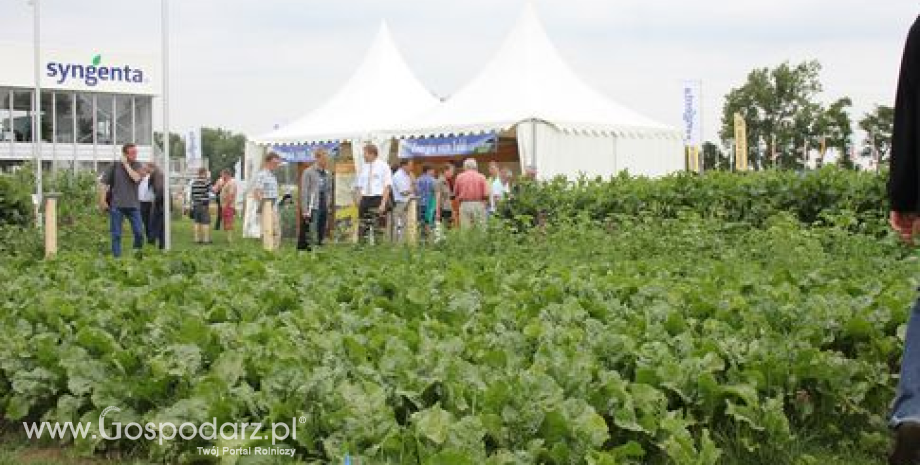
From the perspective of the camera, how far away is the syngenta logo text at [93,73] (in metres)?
45.3

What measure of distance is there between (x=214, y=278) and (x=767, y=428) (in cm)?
407

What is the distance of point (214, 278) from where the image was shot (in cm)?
712

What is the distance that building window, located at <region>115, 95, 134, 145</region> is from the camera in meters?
47.8

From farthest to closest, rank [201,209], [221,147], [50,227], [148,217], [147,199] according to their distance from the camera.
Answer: [221,147] < [201,209] < [148,217] < [147,199] < [50,227]

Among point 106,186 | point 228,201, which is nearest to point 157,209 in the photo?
point 106,186

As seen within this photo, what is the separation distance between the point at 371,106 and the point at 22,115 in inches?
987

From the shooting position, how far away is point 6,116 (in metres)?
44.3

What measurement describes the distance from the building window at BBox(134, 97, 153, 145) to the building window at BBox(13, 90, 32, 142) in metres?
4.66

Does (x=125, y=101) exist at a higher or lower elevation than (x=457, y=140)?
higher

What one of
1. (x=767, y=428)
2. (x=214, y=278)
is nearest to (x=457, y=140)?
(x=214, y=278)

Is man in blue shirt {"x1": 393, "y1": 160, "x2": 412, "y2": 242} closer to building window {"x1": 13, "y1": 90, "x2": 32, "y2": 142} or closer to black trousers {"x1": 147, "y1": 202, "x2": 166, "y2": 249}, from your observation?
black trousers {"x1": 147, "y1": 202, "x2": 166, "y2": 249}

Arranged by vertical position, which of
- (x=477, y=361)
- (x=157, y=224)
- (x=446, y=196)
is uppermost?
(x=446, y=196)

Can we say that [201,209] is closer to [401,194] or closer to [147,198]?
[147,198]

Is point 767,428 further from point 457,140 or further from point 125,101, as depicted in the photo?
point 125,101
